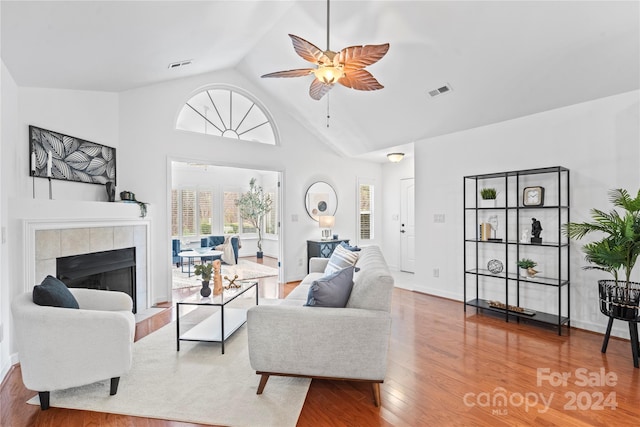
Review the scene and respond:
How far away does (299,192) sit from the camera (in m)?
6.05

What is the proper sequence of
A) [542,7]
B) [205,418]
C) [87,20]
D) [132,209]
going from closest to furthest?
[205,418] → [87,20] → [542,7] → [132,209]

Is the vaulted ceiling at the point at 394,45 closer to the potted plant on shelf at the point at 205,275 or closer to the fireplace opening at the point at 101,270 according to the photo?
the fireplace opening at the point at 101,270

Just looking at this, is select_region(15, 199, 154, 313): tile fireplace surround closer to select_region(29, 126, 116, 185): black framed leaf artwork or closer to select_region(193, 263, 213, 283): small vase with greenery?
select_region(29, 126, 116, 185): black framed leaf artwork

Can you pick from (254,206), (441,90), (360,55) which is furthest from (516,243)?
(254,206)

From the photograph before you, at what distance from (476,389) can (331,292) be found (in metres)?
1.28

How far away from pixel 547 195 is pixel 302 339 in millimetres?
3450

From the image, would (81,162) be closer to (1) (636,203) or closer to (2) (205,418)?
(2) (205,418)

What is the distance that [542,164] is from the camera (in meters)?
3.80

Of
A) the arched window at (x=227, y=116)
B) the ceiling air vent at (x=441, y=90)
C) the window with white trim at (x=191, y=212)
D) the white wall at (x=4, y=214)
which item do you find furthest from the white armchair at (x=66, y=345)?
the window with white trim at (x=191, y=212)

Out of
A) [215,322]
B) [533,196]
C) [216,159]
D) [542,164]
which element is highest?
[216,159]

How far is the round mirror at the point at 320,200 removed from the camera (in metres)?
6.17

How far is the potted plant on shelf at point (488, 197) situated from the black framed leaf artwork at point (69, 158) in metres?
4.83

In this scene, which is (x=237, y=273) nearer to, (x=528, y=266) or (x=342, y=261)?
(x=342, y=261)

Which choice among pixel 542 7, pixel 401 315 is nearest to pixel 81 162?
pixel 401 315
